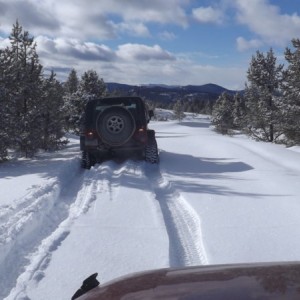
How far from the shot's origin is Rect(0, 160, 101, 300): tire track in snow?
13.3 ft

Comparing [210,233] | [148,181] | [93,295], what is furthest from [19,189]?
[93,295]

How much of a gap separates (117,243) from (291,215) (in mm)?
2697

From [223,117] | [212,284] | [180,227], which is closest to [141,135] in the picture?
[180,227]

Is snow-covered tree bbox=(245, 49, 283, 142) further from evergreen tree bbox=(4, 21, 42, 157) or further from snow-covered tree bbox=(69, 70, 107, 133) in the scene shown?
evergreen tree bbox=(4, 21, 42, 157)

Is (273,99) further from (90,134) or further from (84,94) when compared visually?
(90,134)

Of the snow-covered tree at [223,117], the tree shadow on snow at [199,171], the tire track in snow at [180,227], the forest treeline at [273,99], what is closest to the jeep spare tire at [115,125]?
the tree shadow on snow at [199,171]

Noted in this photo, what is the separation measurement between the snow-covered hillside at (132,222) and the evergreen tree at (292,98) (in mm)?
13924

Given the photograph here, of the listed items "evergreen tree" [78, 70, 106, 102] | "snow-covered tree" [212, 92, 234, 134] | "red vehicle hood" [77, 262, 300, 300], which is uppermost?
"evergreen tree" [78, 70, 106, 102]

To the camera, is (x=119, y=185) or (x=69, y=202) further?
(x=119, y=185)

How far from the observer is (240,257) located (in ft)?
15.2

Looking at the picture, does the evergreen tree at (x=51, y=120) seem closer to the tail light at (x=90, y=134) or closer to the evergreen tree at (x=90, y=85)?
the tail light at (x=90, y=134)

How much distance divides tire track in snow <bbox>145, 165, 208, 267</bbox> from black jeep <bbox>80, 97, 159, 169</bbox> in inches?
101

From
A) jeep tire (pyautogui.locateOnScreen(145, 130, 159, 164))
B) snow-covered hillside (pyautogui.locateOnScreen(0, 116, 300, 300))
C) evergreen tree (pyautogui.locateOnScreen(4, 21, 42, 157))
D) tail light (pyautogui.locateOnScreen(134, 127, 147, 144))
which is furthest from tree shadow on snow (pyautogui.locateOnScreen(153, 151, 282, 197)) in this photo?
evergreen tree (pyautogui.locateOnScreen(4, 21, 42, 157))

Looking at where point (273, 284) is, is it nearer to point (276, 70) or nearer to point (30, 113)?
point (30, 113)
